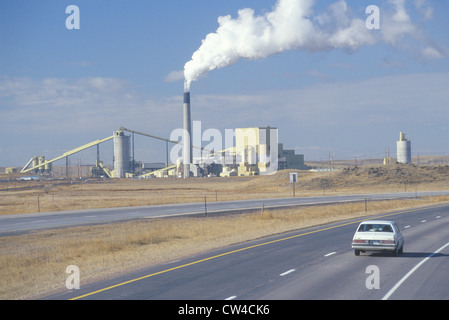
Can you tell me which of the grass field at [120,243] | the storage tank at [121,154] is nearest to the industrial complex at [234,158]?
the storage tank at [121,154]

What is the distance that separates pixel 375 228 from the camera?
2178cm

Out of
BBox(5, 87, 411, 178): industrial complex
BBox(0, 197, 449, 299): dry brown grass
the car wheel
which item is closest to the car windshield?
the car wheel

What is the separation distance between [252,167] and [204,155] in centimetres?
2315

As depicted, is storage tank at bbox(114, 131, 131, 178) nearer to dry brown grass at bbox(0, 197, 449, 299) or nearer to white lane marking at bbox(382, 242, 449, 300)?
dry brown grass at bbox(0, 197, 449, 299)

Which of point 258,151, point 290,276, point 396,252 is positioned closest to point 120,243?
point 290,276

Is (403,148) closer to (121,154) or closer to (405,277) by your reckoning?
(121,154)

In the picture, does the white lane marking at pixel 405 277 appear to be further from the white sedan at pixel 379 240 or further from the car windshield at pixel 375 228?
the car windshield at pixel 375 228

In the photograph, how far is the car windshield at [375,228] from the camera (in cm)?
2150

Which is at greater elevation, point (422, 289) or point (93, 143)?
point (93, 143)

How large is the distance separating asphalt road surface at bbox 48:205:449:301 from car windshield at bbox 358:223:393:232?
0.96m
